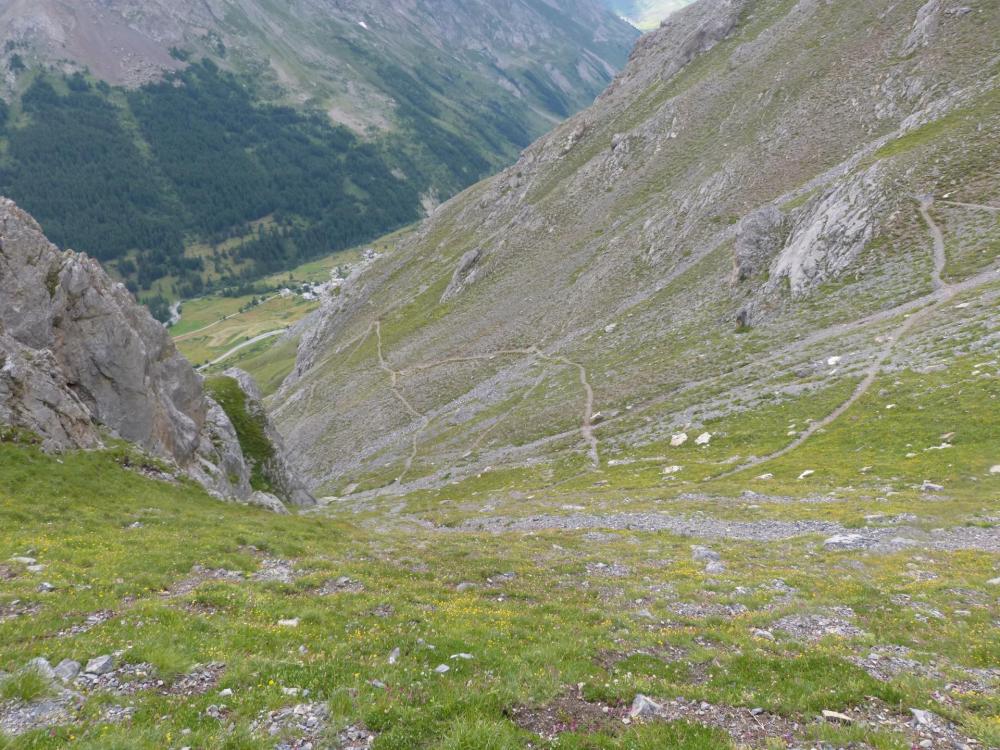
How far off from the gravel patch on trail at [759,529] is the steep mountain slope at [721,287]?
379 inches

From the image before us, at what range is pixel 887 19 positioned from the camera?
105 meters

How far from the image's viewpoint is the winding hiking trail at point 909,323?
44594 mm

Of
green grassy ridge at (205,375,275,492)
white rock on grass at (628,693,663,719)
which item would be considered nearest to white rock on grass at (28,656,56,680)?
white rock on grass at (628,693,663,719)

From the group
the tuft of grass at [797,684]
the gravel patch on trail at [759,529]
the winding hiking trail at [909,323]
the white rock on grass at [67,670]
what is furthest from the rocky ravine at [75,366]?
the winding hiking trail at [909,323]

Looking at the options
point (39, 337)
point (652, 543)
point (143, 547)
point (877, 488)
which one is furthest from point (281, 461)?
point (877, 488)

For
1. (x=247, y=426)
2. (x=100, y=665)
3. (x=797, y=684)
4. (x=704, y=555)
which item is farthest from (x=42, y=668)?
(x=247, y=426)

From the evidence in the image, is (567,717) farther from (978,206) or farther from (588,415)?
(978,206)

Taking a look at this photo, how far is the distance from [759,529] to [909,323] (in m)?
37.7

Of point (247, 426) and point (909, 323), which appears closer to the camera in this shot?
point (909, 323)

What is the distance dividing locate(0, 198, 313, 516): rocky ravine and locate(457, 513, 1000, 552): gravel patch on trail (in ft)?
79.8

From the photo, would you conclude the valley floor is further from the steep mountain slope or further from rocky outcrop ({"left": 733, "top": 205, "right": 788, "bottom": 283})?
rocky outcrop ({"left": 733, "top": 205, "right": 788, "bottom": 283})

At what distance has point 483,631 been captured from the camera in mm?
15148

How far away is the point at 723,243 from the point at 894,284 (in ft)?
109

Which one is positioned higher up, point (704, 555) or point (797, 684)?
point (797, 684)
